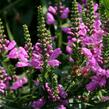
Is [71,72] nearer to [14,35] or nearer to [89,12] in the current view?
[89,12]

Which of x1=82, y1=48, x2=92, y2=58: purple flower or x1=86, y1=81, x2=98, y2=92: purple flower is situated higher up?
x1=82, y1=48, x2=92, y2=58: purple flower

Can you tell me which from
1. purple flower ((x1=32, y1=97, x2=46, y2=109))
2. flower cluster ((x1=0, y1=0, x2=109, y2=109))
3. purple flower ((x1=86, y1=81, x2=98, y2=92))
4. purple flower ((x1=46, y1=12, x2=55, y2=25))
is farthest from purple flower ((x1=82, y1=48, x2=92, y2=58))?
purple flower ((x1=46, y1=12, x2=55, y2=25))

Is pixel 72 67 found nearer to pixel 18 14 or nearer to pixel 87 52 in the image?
pixel 87 52

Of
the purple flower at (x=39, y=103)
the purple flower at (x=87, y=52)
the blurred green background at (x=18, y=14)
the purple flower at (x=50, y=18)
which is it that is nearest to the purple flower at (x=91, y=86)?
the purple flower at (x=87, y=52)

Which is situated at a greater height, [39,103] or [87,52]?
[87,52]

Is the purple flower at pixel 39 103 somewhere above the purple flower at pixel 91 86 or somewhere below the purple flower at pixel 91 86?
below

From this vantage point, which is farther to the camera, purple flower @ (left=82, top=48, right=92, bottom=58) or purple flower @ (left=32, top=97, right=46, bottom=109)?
purple flower @ (left=32, top=97, right=46, bottom=109)

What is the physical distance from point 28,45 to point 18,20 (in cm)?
159

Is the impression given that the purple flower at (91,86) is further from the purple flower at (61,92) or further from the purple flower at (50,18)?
the purple flower at (50,18)

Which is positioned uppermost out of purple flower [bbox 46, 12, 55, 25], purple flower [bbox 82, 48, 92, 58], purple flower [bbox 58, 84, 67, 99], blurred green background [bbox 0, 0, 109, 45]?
blurred green background [bbox 0, 0, 109, 45]

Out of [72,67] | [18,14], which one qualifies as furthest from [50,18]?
[18,14]

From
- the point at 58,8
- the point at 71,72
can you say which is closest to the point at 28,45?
the point at 71,72

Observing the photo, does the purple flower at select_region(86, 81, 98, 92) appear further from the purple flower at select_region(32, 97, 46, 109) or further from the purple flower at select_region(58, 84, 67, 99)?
the purple flower at select_region(32, 97, 46, 109)

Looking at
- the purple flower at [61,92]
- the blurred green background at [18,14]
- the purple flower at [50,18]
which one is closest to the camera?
the purple flower at [61,92]
